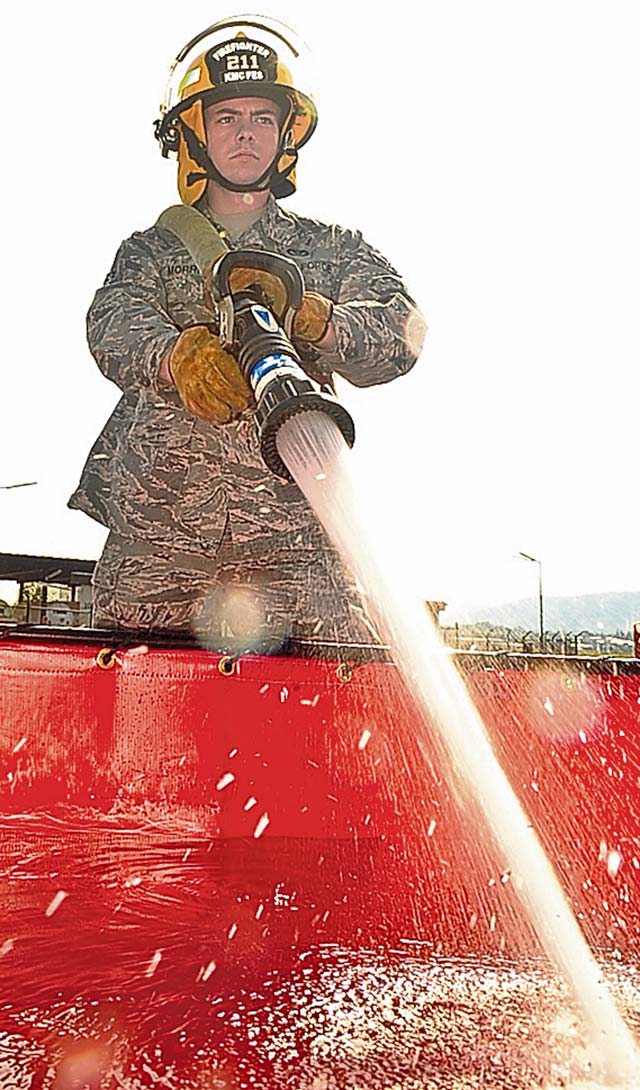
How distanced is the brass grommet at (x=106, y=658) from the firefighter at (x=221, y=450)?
2.23 ft

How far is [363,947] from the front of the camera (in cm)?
248

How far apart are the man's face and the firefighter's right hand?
3.18 feet

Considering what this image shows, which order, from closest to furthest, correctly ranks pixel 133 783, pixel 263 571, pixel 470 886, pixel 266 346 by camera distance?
pixel 266 346 < pixel 133 783 < pixel 470 886 < pixel 263 571

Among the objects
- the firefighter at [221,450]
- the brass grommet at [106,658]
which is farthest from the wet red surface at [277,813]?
the firefighter at [221,450]

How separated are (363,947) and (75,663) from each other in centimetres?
98

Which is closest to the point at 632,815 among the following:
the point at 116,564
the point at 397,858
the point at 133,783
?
the point at 397,858

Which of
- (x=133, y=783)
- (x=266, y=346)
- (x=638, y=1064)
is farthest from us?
(x=133, y=783)

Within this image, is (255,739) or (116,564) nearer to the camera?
(255,739)

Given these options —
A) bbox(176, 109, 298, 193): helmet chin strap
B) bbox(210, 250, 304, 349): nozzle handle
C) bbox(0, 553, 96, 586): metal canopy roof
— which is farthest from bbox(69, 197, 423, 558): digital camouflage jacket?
bbox(0, 553, 96, 586): metal canopy roof

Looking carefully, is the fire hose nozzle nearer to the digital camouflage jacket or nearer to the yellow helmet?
the digital camouflage jacket

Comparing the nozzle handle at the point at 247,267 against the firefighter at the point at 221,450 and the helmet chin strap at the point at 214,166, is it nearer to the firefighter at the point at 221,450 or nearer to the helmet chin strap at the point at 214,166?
the firefighter at the point at 221,450

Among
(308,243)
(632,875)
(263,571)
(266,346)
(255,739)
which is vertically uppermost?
(308,243)

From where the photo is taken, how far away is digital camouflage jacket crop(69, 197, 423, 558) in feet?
10.3

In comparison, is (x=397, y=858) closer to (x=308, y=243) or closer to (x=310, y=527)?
(x=310, y=527)
